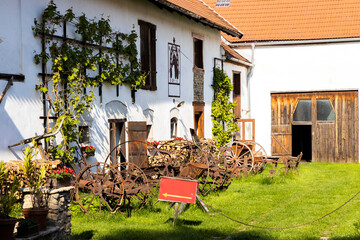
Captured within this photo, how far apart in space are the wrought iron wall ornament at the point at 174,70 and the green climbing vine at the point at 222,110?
3.29m

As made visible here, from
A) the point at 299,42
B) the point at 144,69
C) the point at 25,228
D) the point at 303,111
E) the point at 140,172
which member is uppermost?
the point at 299,42

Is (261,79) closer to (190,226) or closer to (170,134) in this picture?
(170,134)

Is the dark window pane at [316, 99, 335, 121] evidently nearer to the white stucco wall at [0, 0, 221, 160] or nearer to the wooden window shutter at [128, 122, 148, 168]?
the white stucco wall at [0, 0, 221, 160]

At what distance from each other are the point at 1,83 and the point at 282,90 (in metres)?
15.2

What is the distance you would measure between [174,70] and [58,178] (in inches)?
305

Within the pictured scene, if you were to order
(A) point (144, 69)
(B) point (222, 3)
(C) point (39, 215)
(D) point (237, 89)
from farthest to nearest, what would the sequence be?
(B) point (222, 3), (D) point (237, 89), (A) point (144, 69), (C) point (39, 215)

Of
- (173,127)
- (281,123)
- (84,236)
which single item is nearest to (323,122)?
(281,123)

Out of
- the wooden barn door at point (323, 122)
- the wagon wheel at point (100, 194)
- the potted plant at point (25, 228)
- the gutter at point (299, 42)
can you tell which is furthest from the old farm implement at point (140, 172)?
the gutter at point (299, 42)

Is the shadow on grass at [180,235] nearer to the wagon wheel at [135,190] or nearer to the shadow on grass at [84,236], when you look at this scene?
the shadow on grass at [84,236]

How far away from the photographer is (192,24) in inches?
741

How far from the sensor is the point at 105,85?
13359mm

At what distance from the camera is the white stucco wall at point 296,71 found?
22188 millimetres

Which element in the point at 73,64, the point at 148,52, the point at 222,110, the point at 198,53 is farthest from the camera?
the point at 222,110

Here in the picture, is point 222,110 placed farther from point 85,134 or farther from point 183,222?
point 183,222
